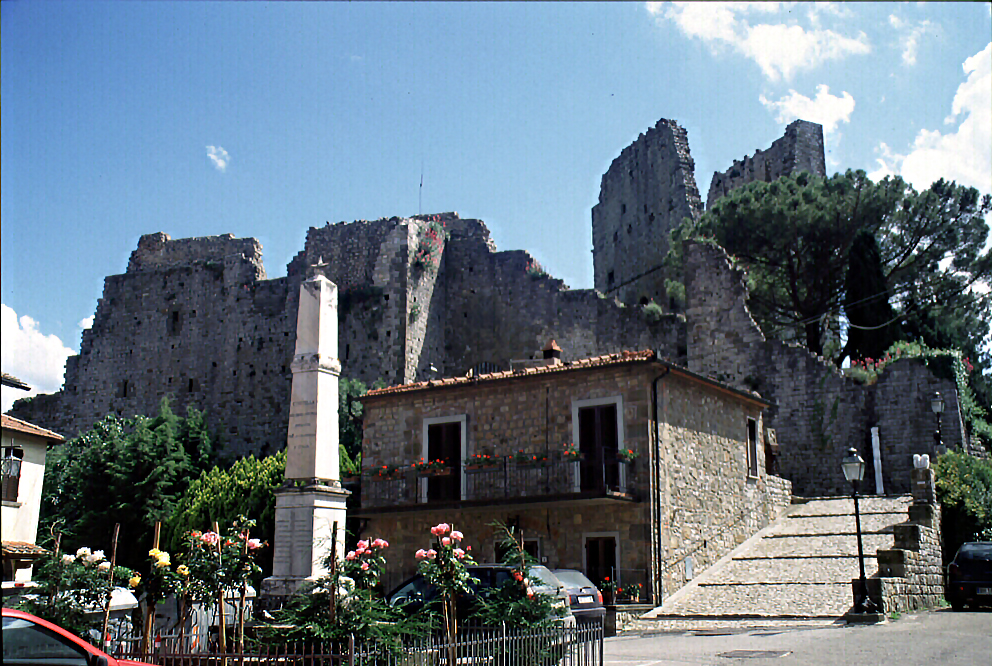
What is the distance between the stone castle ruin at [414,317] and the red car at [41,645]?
72.7 ft

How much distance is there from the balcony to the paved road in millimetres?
3642

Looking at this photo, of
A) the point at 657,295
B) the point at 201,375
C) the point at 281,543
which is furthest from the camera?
→ the point at 657,295

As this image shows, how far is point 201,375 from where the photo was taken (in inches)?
1452

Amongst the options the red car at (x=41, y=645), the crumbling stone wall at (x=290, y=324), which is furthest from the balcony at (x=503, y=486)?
the crumbling stone wall at (x=290, y=324)

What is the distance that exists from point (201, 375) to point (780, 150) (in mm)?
25361

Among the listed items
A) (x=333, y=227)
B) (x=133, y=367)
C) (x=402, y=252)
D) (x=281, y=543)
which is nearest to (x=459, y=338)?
(x=402, y=252)

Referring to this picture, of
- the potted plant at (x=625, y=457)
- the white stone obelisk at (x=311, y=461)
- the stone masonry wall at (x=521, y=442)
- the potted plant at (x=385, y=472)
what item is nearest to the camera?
the white stone obelisk at (x=311, y=461)

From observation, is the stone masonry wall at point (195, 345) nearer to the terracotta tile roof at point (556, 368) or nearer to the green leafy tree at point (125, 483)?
the green leafy tree at point (125, 483)

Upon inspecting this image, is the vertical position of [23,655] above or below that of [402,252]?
below

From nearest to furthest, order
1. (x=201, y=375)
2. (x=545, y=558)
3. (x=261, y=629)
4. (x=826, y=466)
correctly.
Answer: (x=261, y=629) < (x=545, y=558) < (x=826, y=466) < (x=201, y=375)

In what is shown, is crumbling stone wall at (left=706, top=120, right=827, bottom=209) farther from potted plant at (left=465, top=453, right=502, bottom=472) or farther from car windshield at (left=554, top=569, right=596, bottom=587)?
car windshield at (left=554, top=569, right=596, bottom=587)

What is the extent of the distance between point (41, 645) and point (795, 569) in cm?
1440

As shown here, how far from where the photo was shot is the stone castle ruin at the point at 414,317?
2797cm

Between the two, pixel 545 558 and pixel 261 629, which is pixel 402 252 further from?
pixel 261 629
